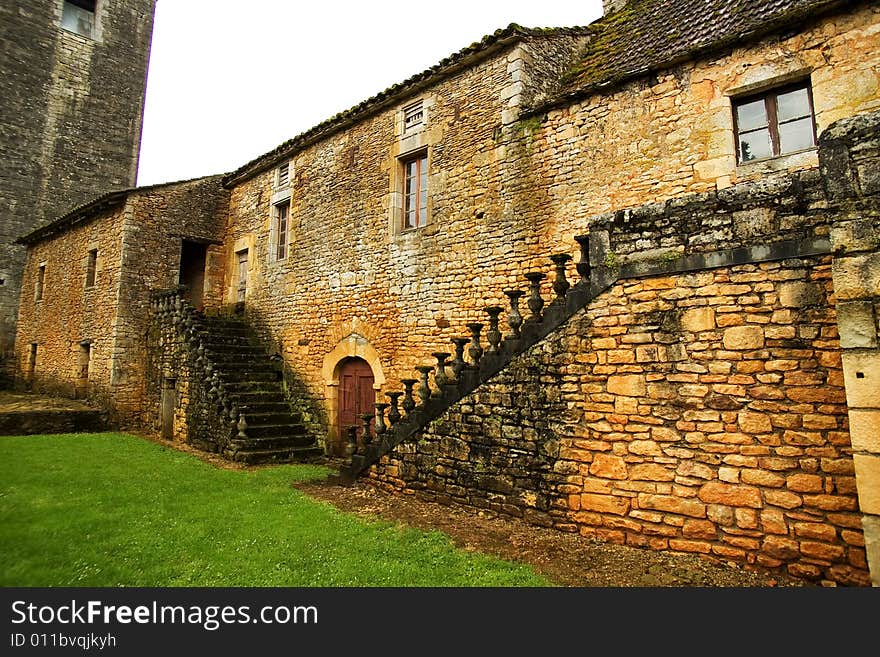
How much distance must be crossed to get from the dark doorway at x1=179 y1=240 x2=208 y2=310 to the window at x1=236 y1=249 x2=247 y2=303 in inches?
63.0

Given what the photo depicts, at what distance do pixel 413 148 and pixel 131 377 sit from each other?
9.20 metres

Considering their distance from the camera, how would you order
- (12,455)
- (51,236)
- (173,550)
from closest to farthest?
(173,550) < (12,455) < (51,236)

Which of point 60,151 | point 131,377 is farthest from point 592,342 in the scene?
point 60,151

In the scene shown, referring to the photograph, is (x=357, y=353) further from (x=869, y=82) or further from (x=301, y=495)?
(x=869, y=82)

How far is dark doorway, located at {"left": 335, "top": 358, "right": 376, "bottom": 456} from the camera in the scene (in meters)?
9.70

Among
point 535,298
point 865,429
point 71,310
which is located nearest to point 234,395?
point 535,298

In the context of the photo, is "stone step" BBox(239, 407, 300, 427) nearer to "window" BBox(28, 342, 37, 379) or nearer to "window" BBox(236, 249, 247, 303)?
"window" BBox(236, 249, 247, 303)

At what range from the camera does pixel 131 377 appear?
12.2 metres

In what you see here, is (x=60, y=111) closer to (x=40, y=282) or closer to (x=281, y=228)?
(x=40, y=282)

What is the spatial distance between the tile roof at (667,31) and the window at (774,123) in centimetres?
76

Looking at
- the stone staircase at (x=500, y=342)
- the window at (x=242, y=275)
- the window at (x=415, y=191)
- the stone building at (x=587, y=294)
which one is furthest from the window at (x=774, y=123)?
the window at (x=242, y=275)

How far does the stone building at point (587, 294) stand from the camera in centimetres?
380

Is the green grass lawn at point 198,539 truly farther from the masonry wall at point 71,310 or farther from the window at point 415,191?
the masonry wall at point 71,310

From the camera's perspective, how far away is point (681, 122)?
6340mm
